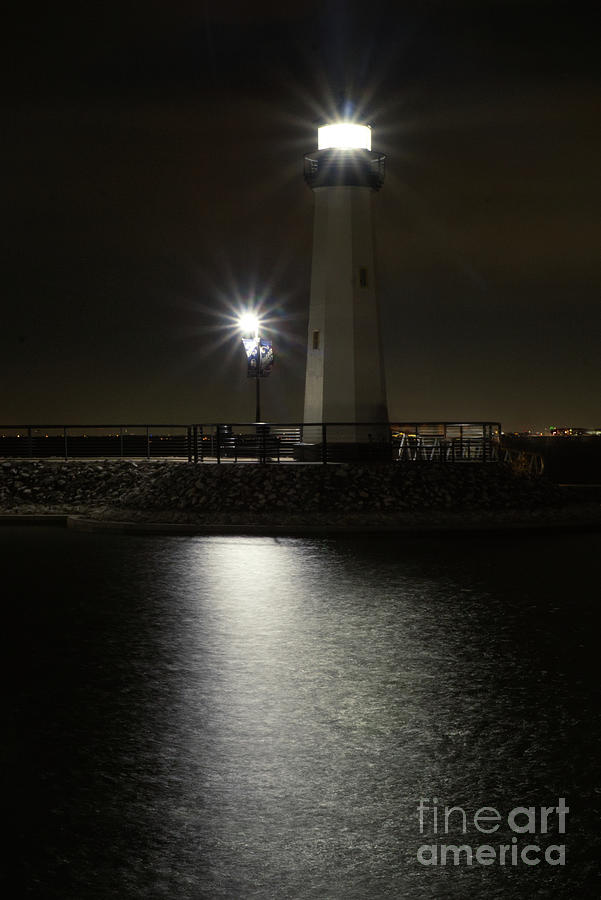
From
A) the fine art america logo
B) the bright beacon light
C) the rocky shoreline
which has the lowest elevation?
the fine art america logo

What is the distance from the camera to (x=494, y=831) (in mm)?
5086

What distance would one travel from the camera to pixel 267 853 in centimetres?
481

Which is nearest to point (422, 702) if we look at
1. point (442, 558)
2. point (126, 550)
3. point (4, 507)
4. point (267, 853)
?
point (267, 853)

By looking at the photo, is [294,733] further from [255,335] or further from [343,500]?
A: [255,335]

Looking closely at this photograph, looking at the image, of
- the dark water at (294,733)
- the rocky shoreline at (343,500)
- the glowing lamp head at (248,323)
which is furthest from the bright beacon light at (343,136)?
the dark water at (294,733)

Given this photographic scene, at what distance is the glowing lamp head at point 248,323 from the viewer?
107ft

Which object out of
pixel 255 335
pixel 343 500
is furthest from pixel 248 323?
pixel 343 500

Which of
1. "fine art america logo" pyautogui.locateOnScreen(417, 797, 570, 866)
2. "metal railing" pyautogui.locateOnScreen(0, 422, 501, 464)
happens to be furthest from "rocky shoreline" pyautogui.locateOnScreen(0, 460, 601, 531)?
"fine art america logo" pyautogui.locateOnScreen(417, 797, 570, 866)

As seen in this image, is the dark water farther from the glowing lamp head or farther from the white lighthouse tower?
the glowing lamp head

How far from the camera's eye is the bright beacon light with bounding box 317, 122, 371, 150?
2956 centimetres

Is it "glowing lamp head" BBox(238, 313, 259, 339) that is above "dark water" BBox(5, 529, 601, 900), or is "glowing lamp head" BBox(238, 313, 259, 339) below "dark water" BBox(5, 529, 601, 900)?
above

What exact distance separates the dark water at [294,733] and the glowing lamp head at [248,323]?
783 inches

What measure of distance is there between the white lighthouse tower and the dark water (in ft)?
55.1

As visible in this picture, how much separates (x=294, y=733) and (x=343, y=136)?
2527 centimetres
